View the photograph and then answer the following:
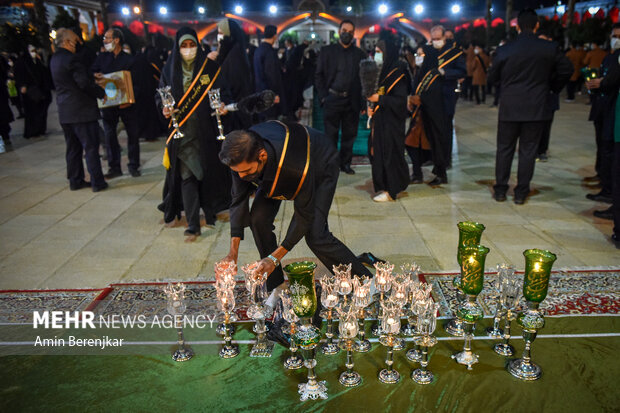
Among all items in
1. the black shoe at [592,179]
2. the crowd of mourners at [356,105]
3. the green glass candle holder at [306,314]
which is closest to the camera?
the green glass candle holder at [306,314]

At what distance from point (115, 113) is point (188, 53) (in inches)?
112

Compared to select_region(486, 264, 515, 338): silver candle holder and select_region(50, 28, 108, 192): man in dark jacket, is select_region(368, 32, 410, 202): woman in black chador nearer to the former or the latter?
select_region(486, 264, 515, 338): silver candle holder

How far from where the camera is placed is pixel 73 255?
4.33 m

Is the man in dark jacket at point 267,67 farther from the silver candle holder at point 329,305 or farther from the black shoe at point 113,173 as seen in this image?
the silver candle holder at point 329,305

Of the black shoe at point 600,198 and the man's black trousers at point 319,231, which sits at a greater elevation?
the man's black trousers at point 319,231

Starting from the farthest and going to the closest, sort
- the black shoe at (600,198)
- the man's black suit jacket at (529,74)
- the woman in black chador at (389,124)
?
the black shoe at (600,198) → the woman in black chador at (389,124) → the man's black suit jacket at (529,74)

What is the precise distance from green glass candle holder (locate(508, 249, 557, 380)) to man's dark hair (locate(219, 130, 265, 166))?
144cm

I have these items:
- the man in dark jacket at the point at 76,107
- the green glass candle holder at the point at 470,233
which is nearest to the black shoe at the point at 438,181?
the green glass candle holder at the point at 470,233

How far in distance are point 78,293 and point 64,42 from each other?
10.6 ft

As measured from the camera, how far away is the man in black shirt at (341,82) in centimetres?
620

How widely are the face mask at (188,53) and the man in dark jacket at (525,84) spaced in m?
3.05

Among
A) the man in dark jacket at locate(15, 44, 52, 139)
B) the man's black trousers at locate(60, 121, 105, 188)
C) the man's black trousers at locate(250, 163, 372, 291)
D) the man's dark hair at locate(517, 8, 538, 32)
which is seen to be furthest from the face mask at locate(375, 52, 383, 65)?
the man in dark jacket at locate(15, 44, 52, 139)

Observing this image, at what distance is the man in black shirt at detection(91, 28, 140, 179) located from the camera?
6.29 meters

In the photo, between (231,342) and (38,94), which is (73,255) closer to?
(231,342)
